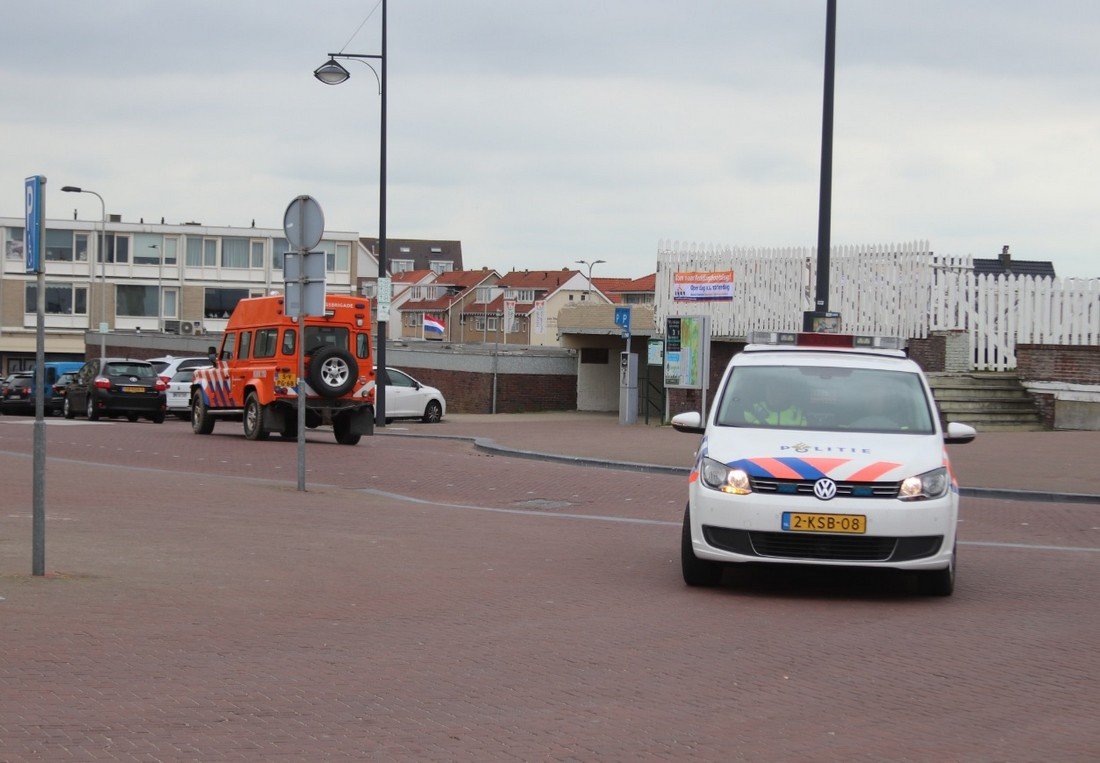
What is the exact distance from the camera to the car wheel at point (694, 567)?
9.74 metres

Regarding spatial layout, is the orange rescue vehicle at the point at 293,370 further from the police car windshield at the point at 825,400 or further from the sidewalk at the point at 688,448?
the police car windshield at the point at 825,400

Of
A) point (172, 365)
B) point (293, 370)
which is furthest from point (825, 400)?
point (172, 365)

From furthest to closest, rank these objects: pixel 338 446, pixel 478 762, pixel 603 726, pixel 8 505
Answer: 1. pixel 338 446
2. pixel 8 505
3. pixel 603 726
4. pixel 478 762

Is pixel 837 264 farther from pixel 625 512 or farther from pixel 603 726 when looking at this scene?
pixel 603 726

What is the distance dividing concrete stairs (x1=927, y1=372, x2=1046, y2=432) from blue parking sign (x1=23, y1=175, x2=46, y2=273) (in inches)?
819

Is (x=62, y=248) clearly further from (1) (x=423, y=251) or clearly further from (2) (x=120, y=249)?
(1) (x=423, y=251)

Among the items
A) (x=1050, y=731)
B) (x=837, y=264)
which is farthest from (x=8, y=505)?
(x=837, y=264)

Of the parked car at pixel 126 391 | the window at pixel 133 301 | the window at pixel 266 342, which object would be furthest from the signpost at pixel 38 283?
the window at pixel 133 301

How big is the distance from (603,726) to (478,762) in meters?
0.79

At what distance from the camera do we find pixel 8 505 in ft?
44.1

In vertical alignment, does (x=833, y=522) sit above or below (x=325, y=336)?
below

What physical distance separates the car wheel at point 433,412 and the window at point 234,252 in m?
60.2

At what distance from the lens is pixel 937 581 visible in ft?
31.8

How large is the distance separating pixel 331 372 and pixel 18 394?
21931 millimetres
